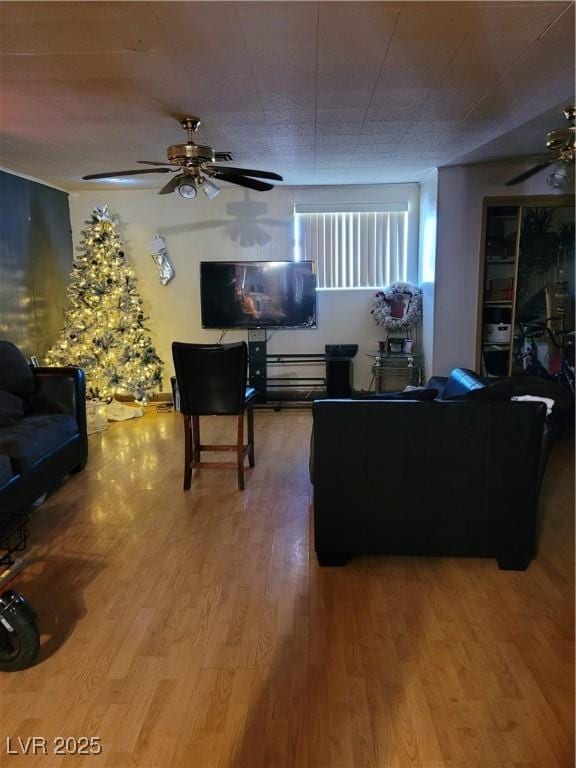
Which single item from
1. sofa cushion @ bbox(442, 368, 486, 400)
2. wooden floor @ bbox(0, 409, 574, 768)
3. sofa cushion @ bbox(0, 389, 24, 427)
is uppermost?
sofa cushion @ bbox(442, 368, 486, 400)

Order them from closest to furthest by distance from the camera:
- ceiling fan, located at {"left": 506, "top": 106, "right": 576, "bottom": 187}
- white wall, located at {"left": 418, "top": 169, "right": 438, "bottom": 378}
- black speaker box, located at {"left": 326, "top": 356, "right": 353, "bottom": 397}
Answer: ceiling fan, located at {"left": 506, "top": 106, "right": 576, "bottom": 187} < white wall, located at {"left": 418, "top": 169, "right": 438, "bottom": 378} < black speaker box, located at {"left": 326, "top": 356, "right": 353, "bottom": 397}

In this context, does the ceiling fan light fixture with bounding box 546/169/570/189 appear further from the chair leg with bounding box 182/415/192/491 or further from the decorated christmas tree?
the decorated christmas tree

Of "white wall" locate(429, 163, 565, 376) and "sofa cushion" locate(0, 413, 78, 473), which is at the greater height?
"white wall" locate(429, 163, 565, 376)

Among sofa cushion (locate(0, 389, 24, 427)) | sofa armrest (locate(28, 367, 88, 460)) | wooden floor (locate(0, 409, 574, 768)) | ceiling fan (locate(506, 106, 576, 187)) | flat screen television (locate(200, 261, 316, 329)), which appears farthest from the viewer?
flat screen television (locate(200, 261, 316, 329))

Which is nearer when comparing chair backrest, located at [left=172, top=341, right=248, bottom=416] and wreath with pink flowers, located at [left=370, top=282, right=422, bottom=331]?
chair backrest, located at [left=172, top=341, right=248, bottom=416]

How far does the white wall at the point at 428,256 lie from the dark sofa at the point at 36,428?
142 inches

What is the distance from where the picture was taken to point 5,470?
278 centimetres

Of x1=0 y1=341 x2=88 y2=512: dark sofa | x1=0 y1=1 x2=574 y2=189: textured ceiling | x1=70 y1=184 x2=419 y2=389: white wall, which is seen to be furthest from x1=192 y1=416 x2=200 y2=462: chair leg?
x1=70 y1=184 x2=419 y2=389: white wall

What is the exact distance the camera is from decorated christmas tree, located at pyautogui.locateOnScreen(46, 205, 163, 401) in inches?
221

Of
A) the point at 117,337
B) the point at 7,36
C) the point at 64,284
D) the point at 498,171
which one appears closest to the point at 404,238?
the point at 498,171

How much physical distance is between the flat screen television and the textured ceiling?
1.64 meters

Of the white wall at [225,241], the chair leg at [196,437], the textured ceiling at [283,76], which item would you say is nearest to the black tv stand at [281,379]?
the white wall at [225,241]

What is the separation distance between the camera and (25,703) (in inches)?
68.9

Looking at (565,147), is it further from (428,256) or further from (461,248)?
(428,256)
